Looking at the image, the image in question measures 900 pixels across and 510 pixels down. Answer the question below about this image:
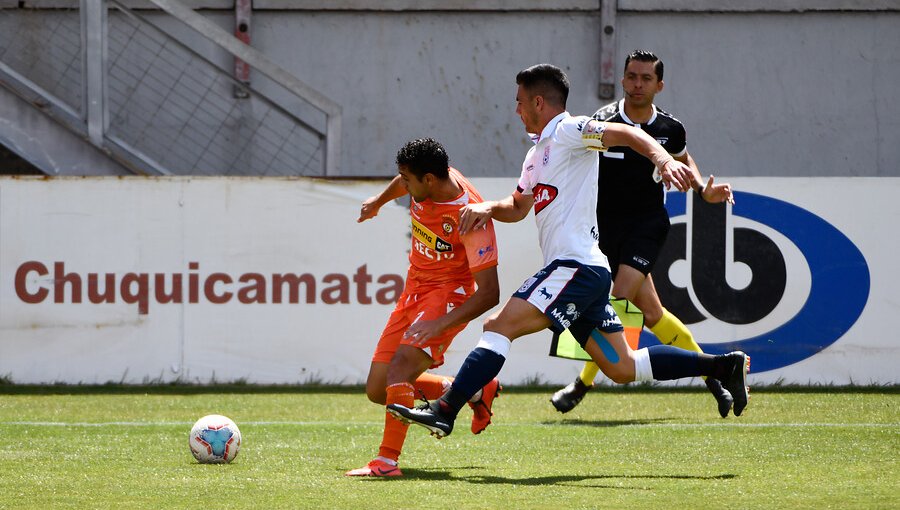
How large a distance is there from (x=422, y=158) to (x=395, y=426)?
1.27 meters

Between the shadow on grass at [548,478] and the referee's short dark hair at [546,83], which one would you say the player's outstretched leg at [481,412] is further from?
the referee's short dark hair at [546,83]

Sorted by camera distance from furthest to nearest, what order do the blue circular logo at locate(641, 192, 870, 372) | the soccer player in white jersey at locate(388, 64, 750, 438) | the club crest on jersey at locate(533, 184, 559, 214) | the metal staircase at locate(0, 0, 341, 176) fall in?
the metal staircase at locate(0, 0, 341, 176) < the blue circular logo at locate(641, 192, 870, 372) < the club crest on jersey at locate(533, 184, 559, 214) < the soccer player in white jersey at locate(388, 64, 750, 438)

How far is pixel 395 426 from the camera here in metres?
5.98

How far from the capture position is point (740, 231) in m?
10.3

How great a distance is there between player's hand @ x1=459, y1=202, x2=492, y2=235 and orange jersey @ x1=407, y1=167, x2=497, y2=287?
0.84ft

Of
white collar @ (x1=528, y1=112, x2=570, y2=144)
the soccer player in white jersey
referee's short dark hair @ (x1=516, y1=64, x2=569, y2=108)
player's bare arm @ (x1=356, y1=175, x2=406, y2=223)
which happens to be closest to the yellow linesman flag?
the soccer player in white jersey

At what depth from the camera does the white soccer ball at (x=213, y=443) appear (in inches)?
245

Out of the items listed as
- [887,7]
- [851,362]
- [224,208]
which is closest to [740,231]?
[851,362]

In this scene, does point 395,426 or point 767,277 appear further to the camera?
point 767,277

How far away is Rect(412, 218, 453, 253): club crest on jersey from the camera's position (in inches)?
248

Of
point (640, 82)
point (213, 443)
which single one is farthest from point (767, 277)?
point (213, 443)

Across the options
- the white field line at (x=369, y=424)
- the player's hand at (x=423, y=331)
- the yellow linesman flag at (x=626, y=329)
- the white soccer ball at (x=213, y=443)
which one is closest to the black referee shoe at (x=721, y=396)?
the yellow linesman flag at (x=626, y=329)

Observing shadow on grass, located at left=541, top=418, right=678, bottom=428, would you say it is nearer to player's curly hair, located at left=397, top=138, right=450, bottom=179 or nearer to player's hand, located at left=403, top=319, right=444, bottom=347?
player's hand, located at left=403, top=319, right=444, bottom=347

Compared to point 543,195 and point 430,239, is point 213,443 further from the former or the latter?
point 543,195
